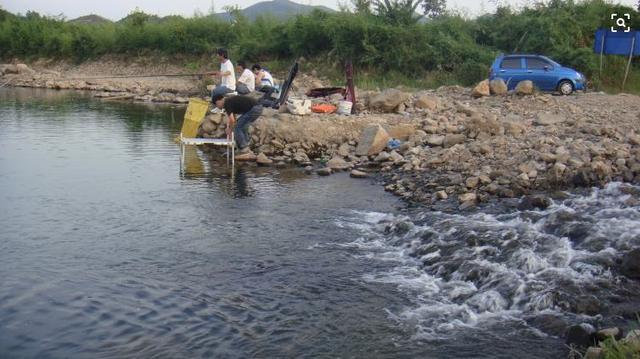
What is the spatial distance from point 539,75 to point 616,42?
4.67m

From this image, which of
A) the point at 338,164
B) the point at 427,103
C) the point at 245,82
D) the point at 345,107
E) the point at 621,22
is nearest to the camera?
the point at 338,164

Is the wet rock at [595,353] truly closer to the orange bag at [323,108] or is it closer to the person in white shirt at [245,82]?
the person in white shirt at [245,82]

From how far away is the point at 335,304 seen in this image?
7379 millimetres

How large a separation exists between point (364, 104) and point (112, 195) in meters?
8.86

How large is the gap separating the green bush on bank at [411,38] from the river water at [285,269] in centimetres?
1666

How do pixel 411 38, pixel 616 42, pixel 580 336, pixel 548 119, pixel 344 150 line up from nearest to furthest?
pixel 580 336, pixel 344 150, pixel 548 119, pixel 616 42, pixel 411 38

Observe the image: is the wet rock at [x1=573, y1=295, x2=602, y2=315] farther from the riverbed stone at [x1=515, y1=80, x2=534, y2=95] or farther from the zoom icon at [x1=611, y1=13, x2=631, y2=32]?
the zoom icon at [x1=611, y1=13, x2=631, y2=32]

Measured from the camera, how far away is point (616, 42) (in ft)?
80.2

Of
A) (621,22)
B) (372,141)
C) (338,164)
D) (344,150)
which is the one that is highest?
(621,22)

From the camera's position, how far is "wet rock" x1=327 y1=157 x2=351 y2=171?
14.7 m

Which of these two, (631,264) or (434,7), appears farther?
(434,7)

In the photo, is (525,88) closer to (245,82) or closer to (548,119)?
(548,119)

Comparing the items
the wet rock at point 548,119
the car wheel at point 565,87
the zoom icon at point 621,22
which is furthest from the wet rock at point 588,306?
the zoom icon at point 621,22

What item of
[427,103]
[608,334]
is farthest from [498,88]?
[608,334]
